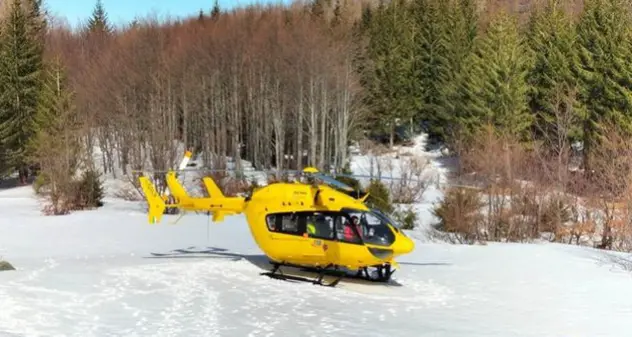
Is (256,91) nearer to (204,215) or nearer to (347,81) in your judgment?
(347,81)

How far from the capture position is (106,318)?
9398mm

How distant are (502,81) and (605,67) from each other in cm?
599

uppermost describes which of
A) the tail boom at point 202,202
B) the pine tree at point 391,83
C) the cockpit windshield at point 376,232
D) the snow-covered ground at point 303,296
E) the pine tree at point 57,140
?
the pine tree at point 391,83

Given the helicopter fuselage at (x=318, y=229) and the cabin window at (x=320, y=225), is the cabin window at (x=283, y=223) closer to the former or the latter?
the helicopter fuselage at (x=318, y=229)

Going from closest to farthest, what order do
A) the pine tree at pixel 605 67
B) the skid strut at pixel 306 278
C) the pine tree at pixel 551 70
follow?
the skid strut at pixel 306 278 → the pine tree at pixel 605 67 → the pine tree at pixel 551 70

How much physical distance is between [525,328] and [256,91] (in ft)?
109

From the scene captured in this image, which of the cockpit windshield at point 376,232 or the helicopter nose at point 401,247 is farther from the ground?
the cockpit windshield at point 376,232

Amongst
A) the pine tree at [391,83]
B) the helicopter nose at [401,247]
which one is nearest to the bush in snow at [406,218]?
the helicopter nose at [401,247]

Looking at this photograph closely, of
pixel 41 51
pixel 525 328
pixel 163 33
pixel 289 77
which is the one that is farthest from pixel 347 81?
pixel 525 328

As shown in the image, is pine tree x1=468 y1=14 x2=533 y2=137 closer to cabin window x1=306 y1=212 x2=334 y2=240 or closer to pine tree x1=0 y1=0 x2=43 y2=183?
cabin window x1=306 y1=212 x2=334 y2=240

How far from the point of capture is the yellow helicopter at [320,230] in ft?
39.9

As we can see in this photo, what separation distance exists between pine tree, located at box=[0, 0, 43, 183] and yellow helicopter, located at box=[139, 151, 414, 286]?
29.5 meters

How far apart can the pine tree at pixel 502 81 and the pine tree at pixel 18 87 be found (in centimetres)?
2841

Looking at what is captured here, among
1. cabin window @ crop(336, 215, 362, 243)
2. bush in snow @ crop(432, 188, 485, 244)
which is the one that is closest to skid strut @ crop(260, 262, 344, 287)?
cabin window @ crop(336, 215, 362, 243)
